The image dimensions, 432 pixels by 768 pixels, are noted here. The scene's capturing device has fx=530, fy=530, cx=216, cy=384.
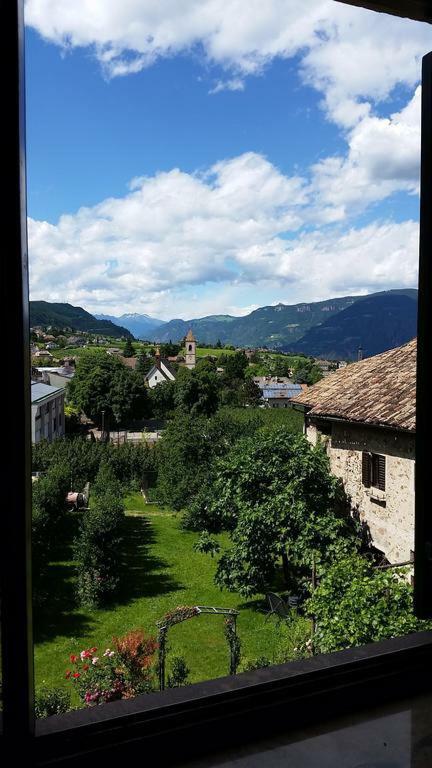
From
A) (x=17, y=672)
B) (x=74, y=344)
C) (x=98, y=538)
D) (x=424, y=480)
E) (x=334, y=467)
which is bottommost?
(x=98, y=538)

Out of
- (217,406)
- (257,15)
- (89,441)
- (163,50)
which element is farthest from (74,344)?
(257,15)

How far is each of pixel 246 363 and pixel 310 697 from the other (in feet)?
38.6

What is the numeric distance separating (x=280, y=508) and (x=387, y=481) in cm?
112

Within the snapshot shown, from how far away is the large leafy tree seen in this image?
509 cm

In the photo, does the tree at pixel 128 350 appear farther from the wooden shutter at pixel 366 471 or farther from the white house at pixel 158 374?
the wooden shutter at pixel 366 471

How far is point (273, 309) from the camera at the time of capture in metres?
16.8

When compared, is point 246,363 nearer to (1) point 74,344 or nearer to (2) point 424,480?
(1) point 74,344

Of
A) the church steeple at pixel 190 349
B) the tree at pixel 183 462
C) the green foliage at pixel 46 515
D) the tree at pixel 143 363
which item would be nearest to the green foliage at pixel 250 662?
the green foliage at pixel 46 515

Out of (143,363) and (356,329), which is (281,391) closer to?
(356,329)

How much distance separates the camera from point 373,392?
4.96 metres

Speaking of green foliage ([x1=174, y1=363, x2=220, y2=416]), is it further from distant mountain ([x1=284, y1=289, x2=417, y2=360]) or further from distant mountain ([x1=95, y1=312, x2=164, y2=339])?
distant mountain ([x1=284, y1=289, x2=417, y2=360])

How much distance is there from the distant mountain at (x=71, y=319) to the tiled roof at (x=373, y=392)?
156 inches

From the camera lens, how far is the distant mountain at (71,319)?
26.6ft

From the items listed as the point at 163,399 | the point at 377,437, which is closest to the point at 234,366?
the point at 163,399
